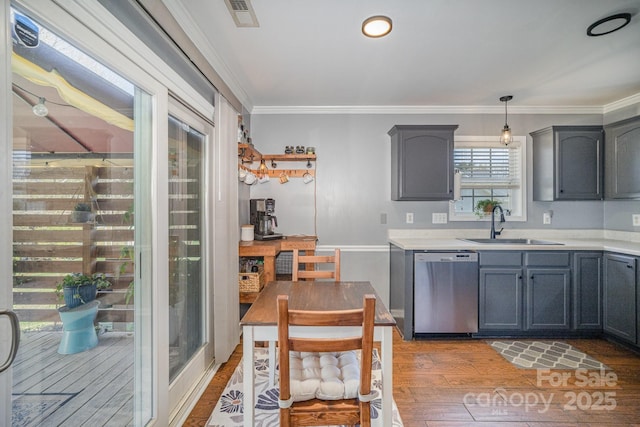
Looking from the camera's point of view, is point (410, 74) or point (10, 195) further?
point (410, 74)

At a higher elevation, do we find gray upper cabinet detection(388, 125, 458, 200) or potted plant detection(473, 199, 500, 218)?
gray upper cabinet detection(388, 125, 458, 200)

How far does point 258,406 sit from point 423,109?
3458 millimetres

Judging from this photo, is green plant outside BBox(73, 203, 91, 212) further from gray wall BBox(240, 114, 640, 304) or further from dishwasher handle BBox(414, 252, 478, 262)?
dishwasher handle BBox(414, 252, 478, 262)

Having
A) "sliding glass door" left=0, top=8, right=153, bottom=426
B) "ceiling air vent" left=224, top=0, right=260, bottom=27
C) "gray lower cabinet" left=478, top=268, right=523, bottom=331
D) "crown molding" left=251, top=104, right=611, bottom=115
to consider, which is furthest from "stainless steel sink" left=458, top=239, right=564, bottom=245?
"sliding glass door" left=0, top=8, right=153, bottom=426

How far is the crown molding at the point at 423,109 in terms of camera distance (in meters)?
3.60

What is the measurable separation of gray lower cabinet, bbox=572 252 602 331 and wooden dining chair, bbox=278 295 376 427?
2.82 m

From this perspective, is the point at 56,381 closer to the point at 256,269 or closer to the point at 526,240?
the point at 256,269

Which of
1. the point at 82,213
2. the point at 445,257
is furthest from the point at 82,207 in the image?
the point at 445,257

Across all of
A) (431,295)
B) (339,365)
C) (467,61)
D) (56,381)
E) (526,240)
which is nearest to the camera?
(56,381)

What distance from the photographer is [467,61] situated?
2.51 m

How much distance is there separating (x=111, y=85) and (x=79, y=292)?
36.8 inches

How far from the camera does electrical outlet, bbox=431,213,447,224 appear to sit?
365 centimetres

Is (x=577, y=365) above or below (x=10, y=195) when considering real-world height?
below

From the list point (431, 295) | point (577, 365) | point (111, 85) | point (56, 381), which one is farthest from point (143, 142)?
point (577, 365)
